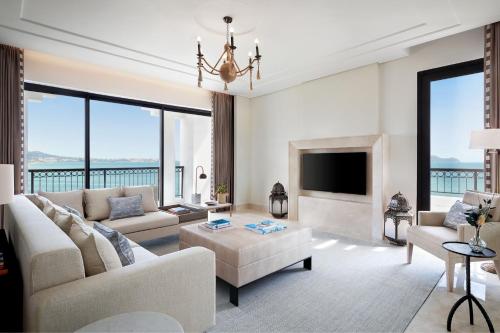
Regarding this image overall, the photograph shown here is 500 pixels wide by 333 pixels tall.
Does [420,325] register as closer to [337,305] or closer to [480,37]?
[337,305]

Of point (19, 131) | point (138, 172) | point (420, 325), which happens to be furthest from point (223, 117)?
point (420, 325)

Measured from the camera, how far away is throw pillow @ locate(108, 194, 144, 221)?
3474mm

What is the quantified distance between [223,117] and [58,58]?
3.15m

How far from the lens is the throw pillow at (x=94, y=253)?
4.55ft

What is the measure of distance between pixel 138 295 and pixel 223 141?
4918 millimetres

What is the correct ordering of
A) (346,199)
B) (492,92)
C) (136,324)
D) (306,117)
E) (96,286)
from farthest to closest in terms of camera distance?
(306,117) < (346,199) < (492,92) < (96,286) < (136,324)

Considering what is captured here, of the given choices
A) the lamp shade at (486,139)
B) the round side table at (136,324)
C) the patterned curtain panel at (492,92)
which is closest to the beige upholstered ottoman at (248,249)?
the round side table at (136,324)

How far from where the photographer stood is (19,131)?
3693mm

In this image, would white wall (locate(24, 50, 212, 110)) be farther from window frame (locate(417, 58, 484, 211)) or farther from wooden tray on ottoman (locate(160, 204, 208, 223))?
window frame (locate(417, 58, 484, 211))

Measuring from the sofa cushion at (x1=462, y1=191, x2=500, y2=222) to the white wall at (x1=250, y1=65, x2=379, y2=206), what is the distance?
1.62 meters

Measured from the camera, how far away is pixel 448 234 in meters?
2.67

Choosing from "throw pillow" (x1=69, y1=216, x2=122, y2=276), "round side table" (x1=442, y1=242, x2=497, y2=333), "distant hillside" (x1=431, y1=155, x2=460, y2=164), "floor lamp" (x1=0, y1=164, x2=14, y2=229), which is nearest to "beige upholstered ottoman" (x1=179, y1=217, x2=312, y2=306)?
"throw pillow" (x1=69, y1=216, x2=122, y2=276)

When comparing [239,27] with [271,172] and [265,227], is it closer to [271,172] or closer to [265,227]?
[265,227]

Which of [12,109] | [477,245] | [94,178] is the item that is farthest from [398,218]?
[94,178]
